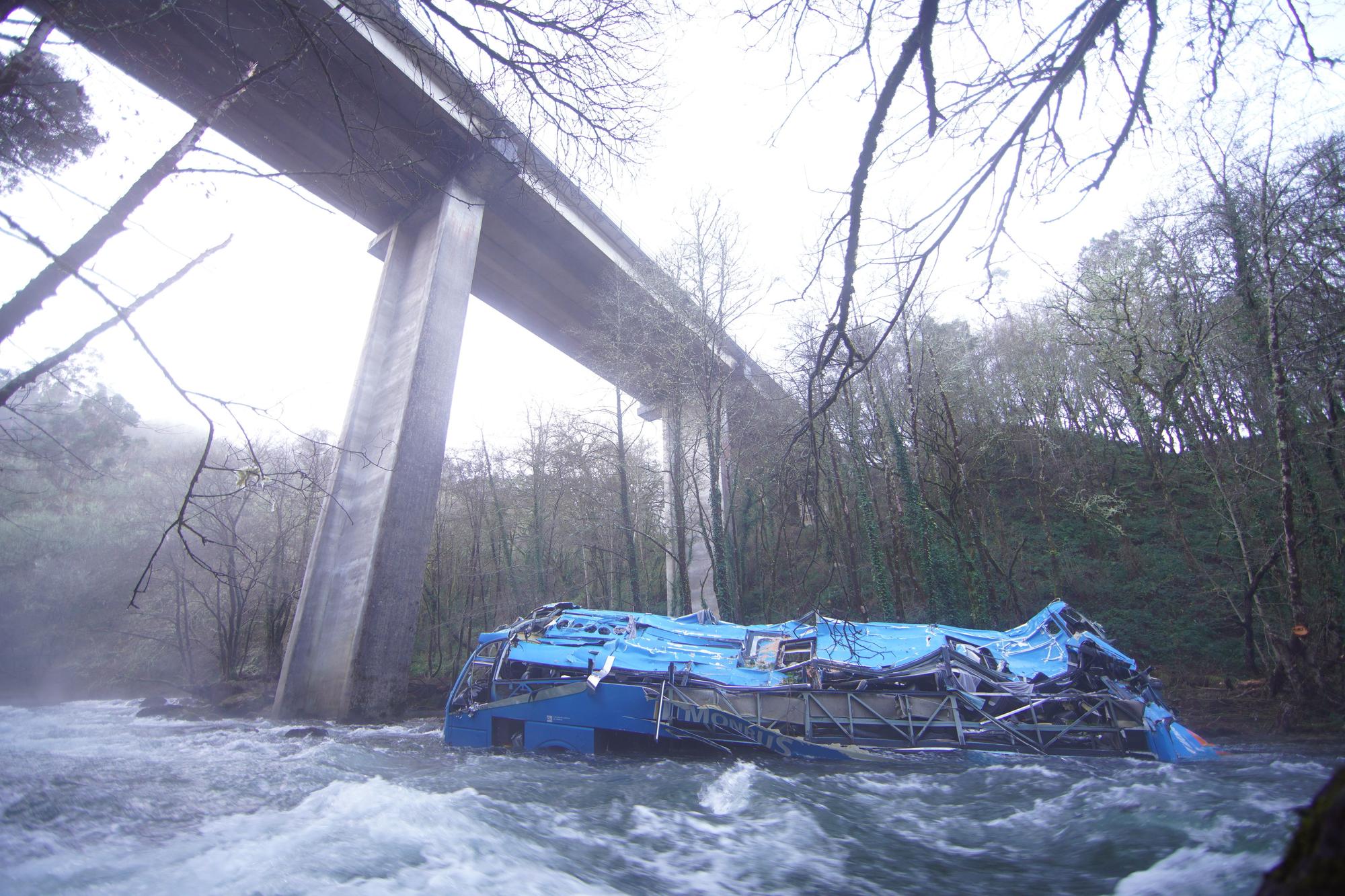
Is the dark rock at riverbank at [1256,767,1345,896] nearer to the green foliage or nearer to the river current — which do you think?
the river current

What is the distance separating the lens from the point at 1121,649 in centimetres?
1539

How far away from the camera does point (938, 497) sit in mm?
18500

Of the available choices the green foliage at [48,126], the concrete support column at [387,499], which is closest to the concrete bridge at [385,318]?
the concrete support column at [387,499]

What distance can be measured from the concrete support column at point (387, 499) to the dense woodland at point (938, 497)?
1.76 meters

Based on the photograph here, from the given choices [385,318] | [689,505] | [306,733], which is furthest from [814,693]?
[385,318]

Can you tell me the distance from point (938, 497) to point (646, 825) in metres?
15.6

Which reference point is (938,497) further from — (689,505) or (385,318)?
(385,318)

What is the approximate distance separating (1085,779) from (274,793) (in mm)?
8459

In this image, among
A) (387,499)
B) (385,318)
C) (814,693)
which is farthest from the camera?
(385,318)

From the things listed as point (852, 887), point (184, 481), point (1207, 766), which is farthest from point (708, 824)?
point (184, 481)

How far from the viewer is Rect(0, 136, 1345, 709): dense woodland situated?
11.5m

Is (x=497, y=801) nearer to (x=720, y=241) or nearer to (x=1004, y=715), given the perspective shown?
(x=1004, y=715)

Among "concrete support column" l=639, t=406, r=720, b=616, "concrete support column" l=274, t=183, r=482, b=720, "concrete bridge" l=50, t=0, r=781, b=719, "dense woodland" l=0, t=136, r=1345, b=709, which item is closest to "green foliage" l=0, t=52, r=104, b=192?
"dense woodland" l=0, t=136, r=1345, b=709

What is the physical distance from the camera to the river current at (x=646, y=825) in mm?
3826
